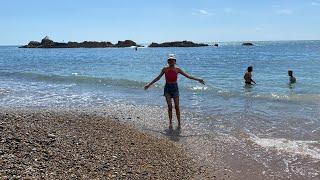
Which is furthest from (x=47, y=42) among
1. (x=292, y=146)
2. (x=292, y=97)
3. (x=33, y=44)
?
(x=292, y=146)

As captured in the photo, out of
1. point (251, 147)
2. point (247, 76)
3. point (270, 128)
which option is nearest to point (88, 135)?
point (251, 147)

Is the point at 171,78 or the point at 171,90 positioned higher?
the point at 171,78

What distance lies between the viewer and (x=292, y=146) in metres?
9.44

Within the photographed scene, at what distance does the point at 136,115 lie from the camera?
13391mm

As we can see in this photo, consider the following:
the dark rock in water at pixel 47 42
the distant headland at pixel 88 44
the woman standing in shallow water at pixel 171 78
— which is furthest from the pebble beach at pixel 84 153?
the dark rock in water at pixel 47 42

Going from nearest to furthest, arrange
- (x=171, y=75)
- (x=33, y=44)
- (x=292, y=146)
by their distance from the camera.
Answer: (x=292, y=146) → (x=171, y=75) → (x=33, y=44)

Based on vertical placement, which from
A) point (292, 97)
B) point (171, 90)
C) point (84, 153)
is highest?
point (171, 90)

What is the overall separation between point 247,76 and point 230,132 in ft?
40.6

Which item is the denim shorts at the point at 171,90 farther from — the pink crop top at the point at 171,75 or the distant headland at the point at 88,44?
the distant headland at the point at 88,44

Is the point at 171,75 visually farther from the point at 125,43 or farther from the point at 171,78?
the point at 125,43

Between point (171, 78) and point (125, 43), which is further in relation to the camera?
point (125, 43)

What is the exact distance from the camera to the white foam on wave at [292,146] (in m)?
8.92

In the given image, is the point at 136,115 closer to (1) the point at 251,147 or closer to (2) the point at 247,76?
(1) the point at 251,147

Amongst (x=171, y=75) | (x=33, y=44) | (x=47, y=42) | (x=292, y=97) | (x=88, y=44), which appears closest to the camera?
(x=171, y=75)
